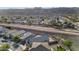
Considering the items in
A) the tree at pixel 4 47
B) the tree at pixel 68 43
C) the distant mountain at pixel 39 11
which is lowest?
the tree at pixel 4 47

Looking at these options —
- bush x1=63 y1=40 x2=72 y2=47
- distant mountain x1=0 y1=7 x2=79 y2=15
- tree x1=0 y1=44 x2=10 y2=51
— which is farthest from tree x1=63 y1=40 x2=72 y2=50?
tree x1=0 y1=44 x2=10 y2=51

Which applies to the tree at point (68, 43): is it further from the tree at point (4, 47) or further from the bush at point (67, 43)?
the tree at point (4, 47)

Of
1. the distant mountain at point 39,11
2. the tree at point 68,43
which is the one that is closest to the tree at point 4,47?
the distant mountain at point 39,11

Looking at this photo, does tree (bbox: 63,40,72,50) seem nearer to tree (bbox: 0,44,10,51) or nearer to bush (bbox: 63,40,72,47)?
bush (bbox: 63,40,72,47)

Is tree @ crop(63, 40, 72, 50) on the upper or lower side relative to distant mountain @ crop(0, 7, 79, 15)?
lower

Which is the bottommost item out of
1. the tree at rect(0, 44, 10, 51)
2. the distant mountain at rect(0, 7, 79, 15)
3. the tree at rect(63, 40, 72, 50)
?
the tree at rect(0, 44, 10, 51)

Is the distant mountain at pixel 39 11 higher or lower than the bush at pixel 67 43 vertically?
higher

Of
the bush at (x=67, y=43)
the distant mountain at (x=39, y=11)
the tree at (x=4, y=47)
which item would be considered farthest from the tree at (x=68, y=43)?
the tree at (x=4, y=47)

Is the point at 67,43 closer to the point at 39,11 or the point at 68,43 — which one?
the point at 68,43

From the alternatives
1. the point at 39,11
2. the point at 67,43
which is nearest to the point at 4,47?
the point at 39,11

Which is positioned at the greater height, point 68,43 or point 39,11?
point 39,11

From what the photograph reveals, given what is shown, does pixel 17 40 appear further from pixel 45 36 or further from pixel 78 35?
pixel 78 35
